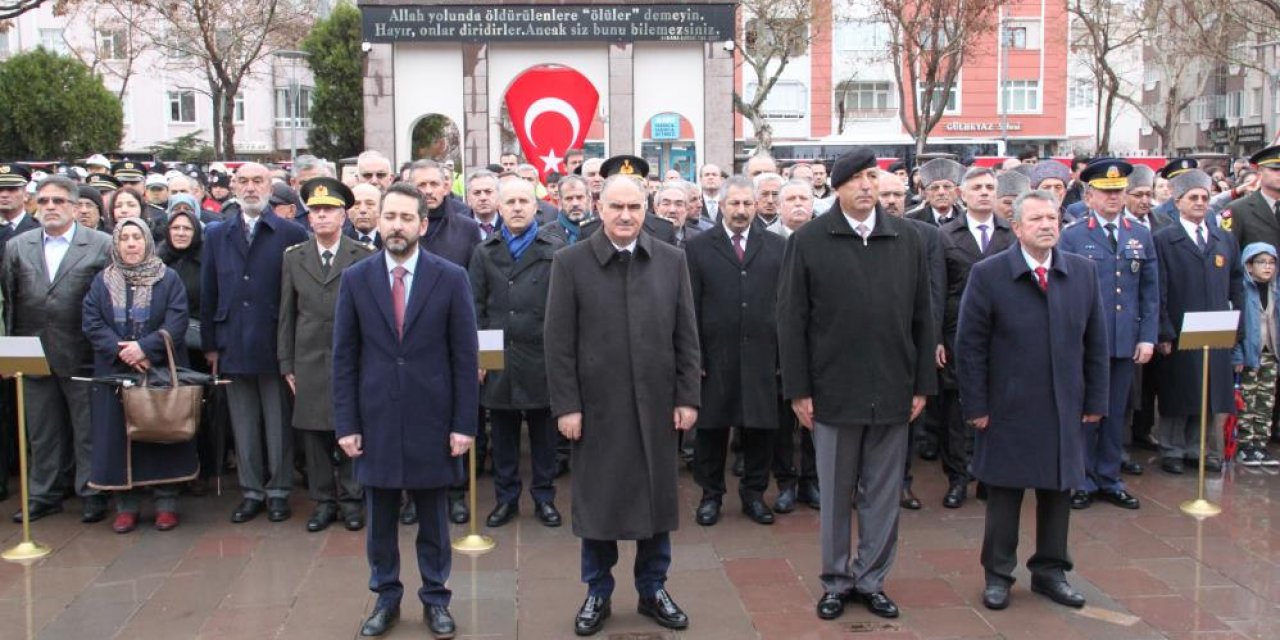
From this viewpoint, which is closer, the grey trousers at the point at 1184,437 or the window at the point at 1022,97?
the grey trousers at the point at 1184,437

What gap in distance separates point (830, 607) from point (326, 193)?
3.75 metres

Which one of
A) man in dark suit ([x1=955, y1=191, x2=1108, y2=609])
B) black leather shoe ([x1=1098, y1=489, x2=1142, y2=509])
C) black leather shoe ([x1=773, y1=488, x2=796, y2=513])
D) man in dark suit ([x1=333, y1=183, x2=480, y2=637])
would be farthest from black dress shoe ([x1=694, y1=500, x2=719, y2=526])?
black leather shoe ([x1=1098, y1=489, x2=1142, y2=509])

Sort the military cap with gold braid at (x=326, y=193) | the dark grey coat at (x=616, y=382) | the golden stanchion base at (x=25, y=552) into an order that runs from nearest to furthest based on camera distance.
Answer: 1. the dark grey coat at (x=616, y=382)
2. the golden stanchion base at (x=25, y=552)
3. the military cap with gold braid at (x=326, y=193)

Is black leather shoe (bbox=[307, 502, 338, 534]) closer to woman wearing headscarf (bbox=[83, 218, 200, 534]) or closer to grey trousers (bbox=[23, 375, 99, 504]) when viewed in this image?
woman wearing headscarf (bbox=[83, 218, 200, 534])

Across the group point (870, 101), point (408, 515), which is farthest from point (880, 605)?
point (870, 101)

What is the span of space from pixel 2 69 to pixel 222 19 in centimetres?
Answer: 1275

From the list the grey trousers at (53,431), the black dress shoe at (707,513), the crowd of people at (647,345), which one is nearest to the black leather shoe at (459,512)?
the crowd of people at (647,345)

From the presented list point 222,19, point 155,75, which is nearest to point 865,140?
point 222,19

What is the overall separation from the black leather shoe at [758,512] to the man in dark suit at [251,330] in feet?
9.71

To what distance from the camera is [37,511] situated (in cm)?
768

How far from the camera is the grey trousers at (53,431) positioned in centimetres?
771

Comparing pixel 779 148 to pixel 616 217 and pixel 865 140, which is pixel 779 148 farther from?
pixel 616 217

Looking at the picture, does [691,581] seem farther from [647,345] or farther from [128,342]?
[128,342]

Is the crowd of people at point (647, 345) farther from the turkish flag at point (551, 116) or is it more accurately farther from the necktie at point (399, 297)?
the turkish flag at point (551, 116)
